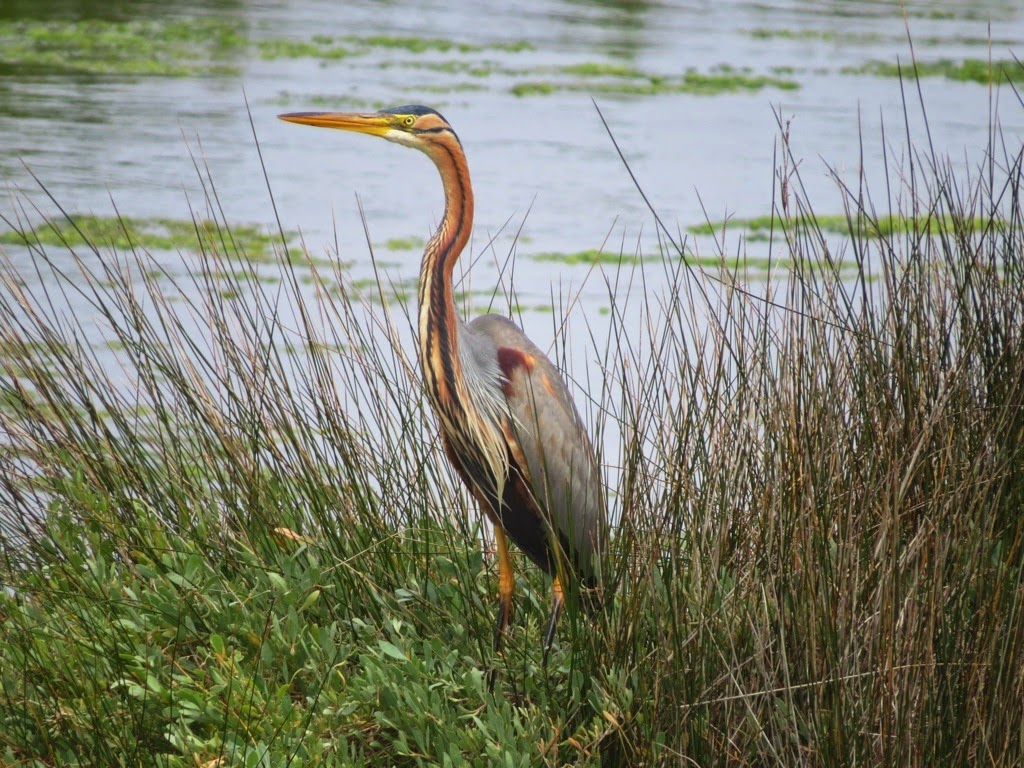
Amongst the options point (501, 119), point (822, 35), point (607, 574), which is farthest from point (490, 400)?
point (822, 35)

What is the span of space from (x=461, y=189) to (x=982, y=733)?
1565 millimetres

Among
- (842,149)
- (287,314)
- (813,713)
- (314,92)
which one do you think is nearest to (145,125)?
(314,92)

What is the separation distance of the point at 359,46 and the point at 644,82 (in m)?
3.06

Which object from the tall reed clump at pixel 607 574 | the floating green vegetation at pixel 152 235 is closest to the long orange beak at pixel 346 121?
the tall reed clump at pixel 607 574

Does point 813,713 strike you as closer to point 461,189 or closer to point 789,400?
point 789,400

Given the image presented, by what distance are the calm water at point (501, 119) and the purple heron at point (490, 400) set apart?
310cm

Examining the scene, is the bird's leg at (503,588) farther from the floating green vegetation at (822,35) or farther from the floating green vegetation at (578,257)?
the floating green vegetation at (822,35)

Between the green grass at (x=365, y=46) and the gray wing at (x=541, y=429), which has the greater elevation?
the green grass at (x=365, y=46)

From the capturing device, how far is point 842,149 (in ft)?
33.4

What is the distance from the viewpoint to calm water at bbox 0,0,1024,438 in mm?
8578

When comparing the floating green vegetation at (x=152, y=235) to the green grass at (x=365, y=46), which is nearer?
the floating green vegetation at (x=152, y=235)

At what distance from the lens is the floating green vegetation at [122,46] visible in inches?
471

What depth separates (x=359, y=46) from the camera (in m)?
13.5

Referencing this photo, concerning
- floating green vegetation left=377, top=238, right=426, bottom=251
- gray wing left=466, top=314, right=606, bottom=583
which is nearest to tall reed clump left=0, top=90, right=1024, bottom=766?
gray wing left=466, top=314, right=606, bottom=583
